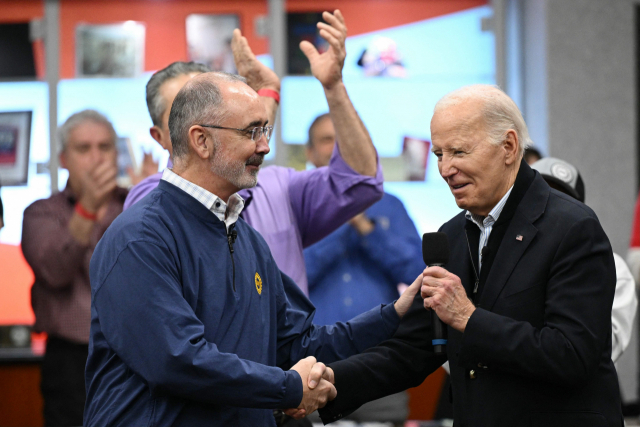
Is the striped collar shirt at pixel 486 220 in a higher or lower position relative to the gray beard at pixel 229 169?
lower

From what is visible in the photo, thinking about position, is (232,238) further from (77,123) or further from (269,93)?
(77,123)

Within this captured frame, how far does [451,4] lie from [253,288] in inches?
159

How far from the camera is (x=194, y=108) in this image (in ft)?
6.41

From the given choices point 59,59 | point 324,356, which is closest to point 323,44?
point 59,59

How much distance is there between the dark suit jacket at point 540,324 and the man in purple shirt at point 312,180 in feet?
2.32

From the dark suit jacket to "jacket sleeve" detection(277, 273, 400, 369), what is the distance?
31 centimetres

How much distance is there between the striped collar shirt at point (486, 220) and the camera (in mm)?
2043

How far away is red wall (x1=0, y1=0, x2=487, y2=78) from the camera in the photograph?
5.35m

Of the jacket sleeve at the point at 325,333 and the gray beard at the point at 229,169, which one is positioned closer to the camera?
the gray beard at the point at 229,169

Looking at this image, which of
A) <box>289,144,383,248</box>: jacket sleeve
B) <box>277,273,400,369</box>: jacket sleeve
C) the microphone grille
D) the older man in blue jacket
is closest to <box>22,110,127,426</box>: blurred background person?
<box>289,144,383,248</box>: jacket sleeve

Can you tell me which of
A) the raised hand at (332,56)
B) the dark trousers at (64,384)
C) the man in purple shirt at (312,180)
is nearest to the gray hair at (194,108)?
the man in purple shirt at (312,180)

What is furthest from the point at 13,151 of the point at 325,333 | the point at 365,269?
the point at 325,333

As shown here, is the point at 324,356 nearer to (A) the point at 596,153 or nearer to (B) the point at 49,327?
(B) the point at 49,327

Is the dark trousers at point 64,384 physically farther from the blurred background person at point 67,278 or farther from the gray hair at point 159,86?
the gray hair at point 159,86
